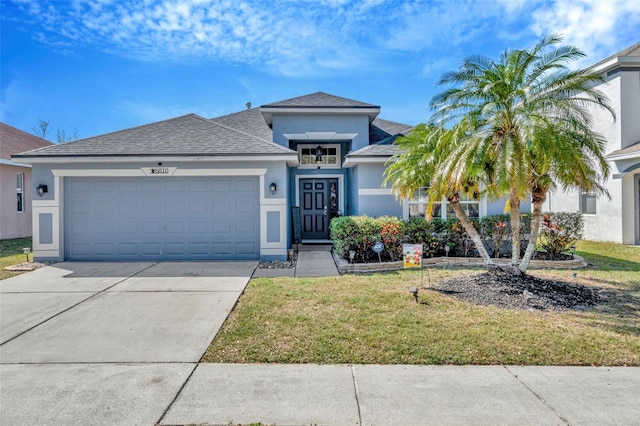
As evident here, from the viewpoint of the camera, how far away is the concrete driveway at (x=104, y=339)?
10.4ft

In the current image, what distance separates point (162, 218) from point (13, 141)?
45.0 feet

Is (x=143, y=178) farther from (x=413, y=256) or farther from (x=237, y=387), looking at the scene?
(x=237, y=387)

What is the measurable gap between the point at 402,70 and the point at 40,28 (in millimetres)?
13037

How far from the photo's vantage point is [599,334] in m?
4.63

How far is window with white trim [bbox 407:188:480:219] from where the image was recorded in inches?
432

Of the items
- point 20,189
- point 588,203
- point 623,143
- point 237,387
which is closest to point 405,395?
point 237,387

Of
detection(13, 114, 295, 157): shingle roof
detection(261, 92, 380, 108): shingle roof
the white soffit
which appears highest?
detection(261, 92, 380, 108): shingle roof

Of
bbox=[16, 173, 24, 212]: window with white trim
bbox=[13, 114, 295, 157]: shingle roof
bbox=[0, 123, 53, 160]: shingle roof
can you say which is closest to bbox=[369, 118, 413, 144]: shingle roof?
bbox=[13, 114, 295, 157]: shingle roof

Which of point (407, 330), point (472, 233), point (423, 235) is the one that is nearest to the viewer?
point (407, 330)

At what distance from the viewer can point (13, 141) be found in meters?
17.1

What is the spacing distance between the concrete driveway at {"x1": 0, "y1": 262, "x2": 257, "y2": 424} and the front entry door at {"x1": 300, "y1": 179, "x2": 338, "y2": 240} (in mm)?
4973

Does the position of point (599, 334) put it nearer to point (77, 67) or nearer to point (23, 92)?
point (77, 67)

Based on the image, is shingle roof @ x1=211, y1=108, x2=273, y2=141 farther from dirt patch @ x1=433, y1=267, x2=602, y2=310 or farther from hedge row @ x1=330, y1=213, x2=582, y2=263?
dirt patch @ x1=433, y1=267, x2=602, y2=310

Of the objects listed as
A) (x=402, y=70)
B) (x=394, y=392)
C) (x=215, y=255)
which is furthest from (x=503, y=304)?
(x=402, y=70)
